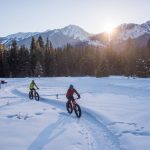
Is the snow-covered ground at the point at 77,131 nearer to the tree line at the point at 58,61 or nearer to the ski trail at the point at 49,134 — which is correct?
the ski trail at the point at 49,134

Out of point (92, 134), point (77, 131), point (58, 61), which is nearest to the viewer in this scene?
point (92, 134)

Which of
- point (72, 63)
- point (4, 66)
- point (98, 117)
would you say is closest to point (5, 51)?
point (4, 66)

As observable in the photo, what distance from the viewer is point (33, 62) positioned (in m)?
99.6

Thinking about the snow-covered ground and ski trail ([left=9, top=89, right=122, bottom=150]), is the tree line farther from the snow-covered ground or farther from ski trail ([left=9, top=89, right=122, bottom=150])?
ski trail ([left=9, top=89, right=122, bottom=150])

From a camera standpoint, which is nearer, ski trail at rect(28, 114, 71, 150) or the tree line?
ski trail at rect(28, 114, 71, 150)

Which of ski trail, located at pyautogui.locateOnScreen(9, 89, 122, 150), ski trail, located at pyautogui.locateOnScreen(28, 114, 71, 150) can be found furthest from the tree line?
ski trail, located at pyautogui.locateOnScreen(28, 114, 71, 150)

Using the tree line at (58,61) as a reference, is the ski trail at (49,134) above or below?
below

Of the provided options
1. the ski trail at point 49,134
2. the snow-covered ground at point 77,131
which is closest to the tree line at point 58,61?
the snow-covered ground at point 77,131

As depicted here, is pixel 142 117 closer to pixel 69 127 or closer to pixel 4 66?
pixel 69 127

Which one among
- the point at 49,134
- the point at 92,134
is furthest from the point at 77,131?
the point at 49,134

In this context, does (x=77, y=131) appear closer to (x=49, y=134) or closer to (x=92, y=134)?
(x=92, y=134)

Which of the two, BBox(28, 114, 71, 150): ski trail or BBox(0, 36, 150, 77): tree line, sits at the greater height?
BBox(0, 36, 150, 77): tree line

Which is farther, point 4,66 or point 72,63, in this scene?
point 72,63

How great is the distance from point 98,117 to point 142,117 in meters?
2.67
